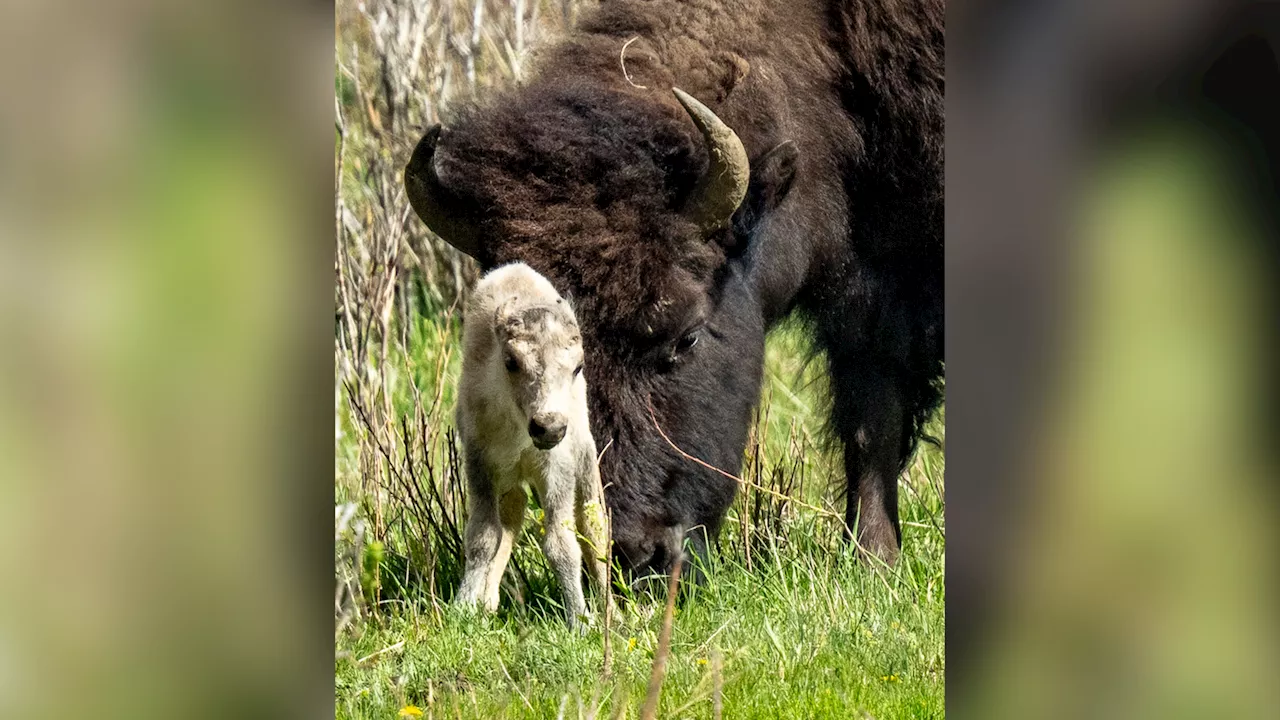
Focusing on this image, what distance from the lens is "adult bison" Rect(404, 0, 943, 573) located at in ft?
11.1

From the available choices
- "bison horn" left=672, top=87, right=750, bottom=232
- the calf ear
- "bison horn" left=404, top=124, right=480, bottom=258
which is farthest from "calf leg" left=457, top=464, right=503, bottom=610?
the calf ear

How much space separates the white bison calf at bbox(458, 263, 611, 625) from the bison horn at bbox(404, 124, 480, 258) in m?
0.20

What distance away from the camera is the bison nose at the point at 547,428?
2.98 metres

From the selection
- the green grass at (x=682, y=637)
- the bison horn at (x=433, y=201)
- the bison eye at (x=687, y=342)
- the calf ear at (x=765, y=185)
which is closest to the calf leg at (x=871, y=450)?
the green grass at (x=682, y=637)

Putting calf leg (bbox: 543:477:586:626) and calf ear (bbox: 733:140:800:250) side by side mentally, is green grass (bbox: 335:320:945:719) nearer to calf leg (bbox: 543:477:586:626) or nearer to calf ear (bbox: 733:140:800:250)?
calf leg (bbox: 543:477:586:626)

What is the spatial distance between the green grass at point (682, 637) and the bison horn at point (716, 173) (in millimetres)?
864

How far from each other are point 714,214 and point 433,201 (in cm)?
87

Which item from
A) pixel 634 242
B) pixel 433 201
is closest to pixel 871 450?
pixel 634 242

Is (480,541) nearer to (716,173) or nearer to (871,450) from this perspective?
(716,173)
